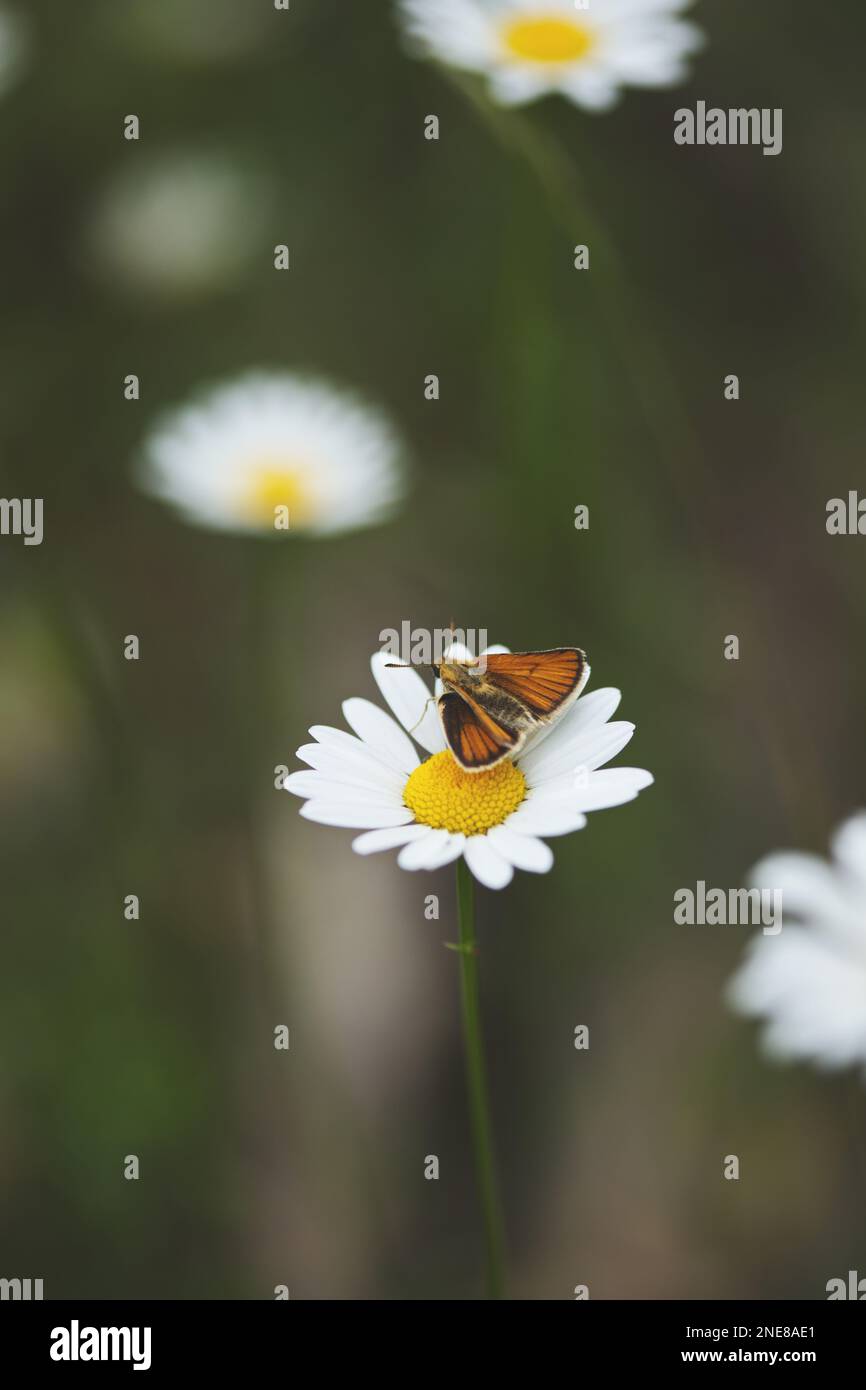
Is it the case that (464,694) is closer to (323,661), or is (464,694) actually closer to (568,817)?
(568,817)

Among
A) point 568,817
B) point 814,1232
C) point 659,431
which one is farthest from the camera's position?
point 659,431

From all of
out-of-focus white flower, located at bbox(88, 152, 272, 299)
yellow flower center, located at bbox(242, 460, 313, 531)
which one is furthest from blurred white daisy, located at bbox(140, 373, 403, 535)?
out-of-focus white flower, located at bbox(88, 152, 272, 299)

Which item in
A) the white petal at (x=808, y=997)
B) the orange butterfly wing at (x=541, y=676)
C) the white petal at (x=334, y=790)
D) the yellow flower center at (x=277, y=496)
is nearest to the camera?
the white petal at (x=334, y=790)

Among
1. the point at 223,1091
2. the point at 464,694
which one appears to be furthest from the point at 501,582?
the point at 464,694

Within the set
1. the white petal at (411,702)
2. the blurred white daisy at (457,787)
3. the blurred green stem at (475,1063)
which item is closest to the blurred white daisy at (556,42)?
the white petal at (411,702)

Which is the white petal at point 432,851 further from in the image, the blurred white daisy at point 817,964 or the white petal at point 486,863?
the blurred white daisy at point 817,964

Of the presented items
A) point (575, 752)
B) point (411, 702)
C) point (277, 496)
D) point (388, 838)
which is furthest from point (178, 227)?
point (388, 838)
